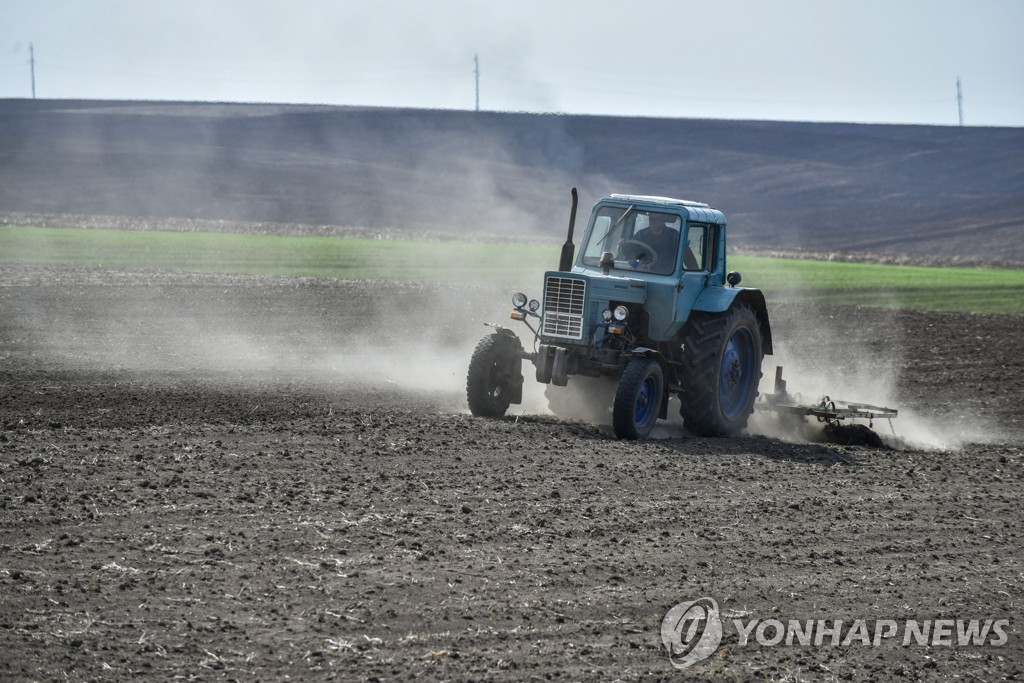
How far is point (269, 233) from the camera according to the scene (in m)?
48.2

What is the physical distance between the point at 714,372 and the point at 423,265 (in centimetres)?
2372

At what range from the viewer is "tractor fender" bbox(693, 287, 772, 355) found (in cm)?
1410

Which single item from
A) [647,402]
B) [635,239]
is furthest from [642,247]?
[647,402]

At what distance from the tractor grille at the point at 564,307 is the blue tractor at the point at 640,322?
1 centimetres

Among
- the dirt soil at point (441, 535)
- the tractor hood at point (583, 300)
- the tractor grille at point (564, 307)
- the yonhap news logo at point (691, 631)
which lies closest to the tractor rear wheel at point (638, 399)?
the dirt soil at point (441, 535)

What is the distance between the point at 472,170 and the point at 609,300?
53.7 metres

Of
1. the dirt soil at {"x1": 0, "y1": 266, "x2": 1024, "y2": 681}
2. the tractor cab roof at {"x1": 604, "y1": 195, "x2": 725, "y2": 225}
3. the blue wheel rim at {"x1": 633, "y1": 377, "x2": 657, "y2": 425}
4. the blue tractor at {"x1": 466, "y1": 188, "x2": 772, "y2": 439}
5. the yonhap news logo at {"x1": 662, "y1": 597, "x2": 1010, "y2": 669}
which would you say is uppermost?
the tractor cab roof at {"x1": 604, "y1": 195, "x2": 725, "y2": 225}

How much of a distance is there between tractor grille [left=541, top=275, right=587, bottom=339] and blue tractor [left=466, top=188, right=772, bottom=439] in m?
0.01

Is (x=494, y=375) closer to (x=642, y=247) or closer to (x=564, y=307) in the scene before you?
(x=564, y=307)

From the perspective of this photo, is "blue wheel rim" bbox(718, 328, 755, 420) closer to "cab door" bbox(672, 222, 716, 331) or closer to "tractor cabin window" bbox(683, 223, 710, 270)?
"cab door" bbox(672, 222, 716, 331)

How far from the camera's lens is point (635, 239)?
46.9 ft

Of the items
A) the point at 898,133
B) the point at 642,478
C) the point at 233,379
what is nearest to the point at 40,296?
the point at 233,379

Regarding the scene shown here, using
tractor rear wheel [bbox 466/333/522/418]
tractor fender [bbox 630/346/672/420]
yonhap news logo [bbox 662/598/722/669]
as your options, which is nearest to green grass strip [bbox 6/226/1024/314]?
tractor rear wheel [bbox 466/333/522/418]

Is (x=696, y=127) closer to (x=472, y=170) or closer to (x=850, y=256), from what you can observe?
(x=472, y=170)
